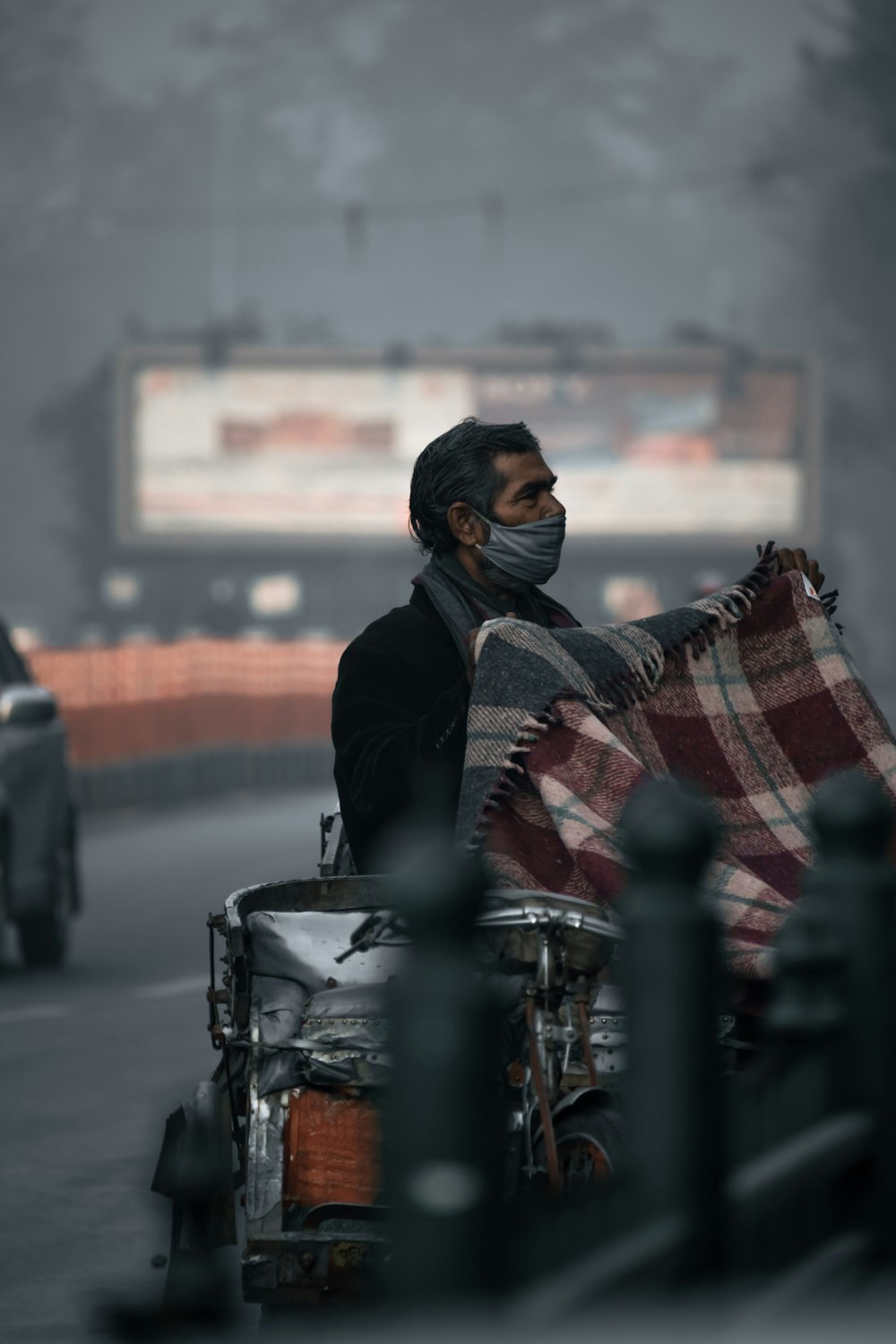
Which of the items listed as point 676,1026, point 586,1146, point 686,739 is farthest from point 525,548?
point 676,1026

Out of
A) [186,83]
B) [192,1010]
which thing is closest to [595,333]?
[192,1010]

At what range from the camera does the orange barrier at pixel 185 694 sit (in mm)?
25266

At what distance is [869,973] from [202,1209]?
5.07ft

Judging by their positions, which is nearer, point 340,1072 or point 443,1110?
point 443,1110

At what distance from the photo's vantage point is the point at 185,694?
27.6m

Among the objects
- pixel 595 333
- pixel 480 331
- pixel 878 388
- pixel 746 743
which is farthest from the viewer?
pixel 480 331

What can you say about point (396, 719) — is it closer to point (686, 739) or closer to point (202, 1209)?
point (686, 739)

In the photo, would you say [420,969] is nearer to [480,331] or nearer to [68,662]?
[68,662]

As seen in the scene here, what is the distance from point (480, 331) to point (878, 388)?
52.5 metres

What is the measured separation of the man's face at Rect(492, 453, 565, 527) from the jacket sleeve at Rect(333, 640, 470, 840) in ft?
1.40

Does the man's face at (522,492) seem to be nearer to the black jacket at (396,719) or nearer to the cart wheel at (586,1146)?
the black jacket at (396,719)

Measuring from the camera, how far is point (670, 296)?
17912cm

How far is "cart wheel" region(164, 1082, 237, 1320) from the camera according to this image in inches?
126

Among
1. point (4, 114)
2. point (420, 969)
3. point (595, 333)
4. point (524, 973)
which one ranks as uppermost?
point (4, 114)
